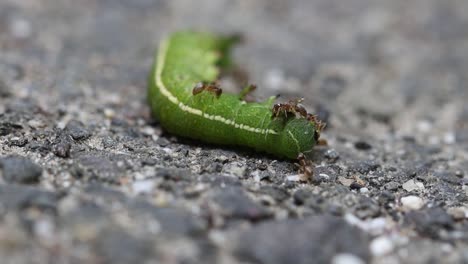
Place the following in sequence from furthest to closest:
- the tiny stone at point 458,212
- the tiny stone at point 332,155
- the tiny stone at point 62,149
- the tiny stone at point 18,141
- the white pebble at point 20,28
→ the white pebble at point 20,28
the tiny stone at point 332,155
the tiny stone at point 18,141
the tiny stone at point 62,149
the tiny stone at point 458,212

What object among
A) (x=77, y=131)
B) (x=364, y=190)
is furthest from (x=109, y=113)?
(x=364, y=190)

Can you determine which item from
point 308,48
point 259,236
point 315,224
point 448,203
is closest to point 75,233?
point 259,236

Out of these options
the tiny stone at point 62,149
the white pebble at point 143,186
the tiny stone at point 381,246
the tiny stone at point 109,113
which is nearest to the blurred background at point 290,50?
the tiny stone at point 109,113

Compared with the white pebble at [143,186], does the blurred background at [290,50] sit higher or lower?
higher

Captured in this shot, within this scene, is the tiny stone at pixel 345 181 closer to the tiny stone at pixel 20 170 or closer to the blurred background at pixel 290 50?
the blurred background at pixel 290 50

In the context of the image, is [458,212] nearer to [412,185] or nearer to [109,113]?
[412,185]

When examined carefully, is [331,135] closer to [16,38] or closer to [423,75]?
[423,75]

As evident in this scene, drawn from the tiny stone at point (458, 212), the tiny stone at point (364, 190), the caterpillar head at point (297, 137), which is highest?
the caterpillar head at point (297, 137)

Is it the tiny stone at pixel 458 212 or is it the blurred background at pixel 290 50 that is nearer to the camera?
the tiny stone at pixel 458 212
